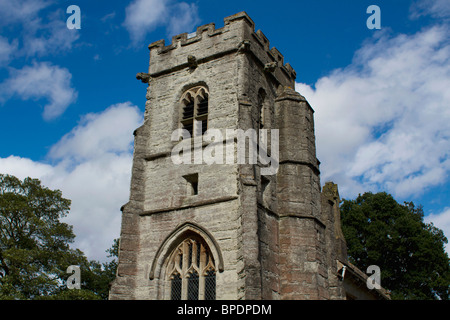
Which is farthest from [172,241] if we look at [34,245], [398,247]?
[398,247]

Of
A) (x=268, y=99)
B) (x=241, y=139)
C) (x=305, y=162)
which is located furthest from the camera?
(x=268, y=99)

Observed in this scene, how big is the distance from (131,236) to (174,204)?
1.49 m

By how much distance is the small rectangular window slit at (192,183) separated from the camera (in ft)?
45.4

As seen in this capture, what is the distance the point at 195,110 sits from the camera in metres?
15.1

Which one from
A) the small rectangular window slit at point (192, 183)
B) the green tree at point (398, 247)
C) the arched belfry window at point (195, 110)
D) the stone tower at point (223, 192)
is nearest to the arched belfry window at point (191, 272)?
the stone tower at point (223, 192)

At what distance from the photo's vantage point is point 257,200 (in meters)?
12.7

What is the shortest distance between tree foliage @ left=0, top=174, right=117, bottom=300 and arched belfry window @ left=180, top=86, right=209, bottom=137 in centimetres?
957

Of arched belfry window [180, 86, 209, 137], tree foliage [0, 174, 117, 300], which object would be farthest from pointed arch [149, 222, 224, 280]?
tree foliage [0, 174, 117, 300]

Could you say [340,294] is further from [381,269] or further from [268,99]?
Result: [381,269]

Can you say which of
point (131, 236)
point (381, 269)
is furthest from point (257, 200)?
point (381, 269)

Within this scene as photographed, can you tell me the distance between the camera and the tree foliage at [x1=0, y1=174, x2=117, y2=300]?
19.9m

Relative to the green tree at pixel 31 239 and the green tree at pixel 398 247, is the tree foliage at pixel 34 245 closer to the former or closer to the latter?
the green tree at pixel 31 239
